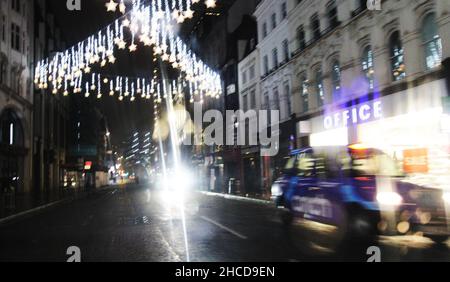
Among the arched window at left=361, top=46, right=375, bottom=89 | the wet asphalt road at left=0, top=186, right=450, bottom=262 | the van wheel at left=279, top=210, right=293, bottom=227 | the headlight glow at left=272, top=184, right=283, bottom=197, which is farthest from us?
the arched window at left=361, top=46, right=375, bottom=89

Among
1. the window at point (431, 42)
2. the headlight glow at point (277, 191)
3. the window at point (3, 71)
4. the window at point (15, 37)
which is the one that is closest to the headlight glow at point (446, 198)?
the headlight glow at point (277, 191)

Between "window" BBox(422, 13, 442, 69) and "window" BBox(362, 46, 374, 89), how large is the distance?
3469mm

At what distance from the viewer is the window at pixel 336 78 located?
78.5 feet

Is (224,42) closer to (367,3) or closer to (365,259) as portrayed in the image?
(367,3)

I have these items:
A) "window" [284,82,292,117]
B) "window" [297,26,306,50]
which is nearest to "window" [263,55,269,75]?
"window" [284,82,292,117]

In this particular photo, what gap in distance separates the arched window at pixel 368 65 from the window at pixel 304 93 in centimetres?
590

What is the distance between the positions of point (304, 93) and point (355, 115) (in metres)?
6.82

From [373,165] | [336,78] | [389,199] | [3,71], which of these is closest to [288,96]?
[336,78]

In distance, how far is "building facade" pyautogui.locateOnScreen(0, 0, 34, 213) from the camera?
32250mm

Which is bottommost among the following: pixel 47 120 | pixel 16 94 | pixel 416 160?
pixel 416 160

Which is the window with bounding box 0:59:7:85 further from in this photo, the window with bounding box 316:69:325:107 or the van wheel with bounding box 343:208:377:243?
the van wheel with bounding box 343:208:377:243

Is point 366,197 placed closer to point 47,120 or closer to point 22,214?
point 22,214

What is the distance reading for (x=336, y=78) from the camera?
24.4 meters
